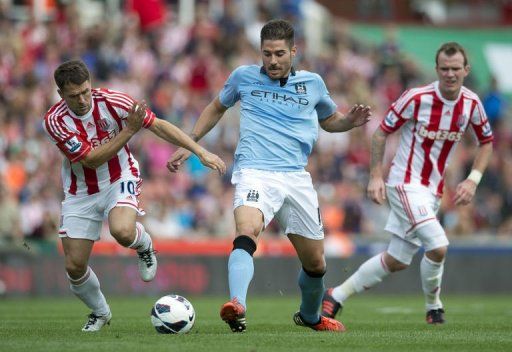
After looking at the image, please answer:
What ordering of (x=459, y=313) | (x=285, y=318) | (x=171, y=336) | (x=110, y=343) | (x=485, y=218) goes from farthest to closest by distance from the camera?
1. (x=485, y=218)
2. (x=459, y=313)
3. (x=285, y=318)
4. (x=171, y=336)
5. (x=110, y=343)

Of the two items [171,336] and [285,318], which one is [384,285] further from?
[171,336]

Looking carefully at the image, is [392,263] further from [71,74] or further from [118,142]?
[71,74]

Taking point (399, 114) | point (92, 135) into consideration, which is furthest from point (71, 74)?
point (399, 114)

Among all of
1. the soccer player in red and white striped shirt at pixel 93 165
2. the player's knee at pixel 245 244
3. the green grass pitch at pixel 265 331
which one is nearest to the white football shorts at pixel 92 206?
the soccer player in red and white striped shirt at pixel 93 165

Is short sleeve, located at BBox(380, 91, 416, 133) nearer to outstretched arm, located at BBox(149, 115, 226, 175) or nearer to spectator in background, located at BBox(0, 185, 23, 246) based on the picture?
outstretched arm, located at BBox(149, 115, 226, 175)

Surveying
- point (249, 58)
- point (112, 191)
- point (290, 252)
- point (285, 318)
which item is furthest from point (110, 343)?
point (249, 58)

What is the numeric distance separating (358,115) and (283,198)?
3.45ft

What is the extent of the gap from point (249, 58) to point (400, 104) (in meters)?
11.1

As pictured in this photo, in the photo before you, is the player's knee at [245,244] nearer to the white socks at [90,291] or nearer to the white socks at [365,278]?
the white socks at [90,291]

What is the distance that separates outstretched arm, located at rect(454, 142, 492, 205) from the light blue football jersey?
73.3 inches

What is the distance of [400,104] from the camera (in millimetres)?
11734

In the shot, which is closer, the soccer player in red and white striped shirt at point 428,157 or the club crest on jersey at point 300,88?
the club crest on jersey at point 300,88

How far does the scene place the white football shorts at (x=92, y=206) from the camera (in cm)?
1050

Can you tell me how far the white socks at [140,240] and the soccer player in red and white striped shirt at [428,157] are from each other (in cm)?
195
